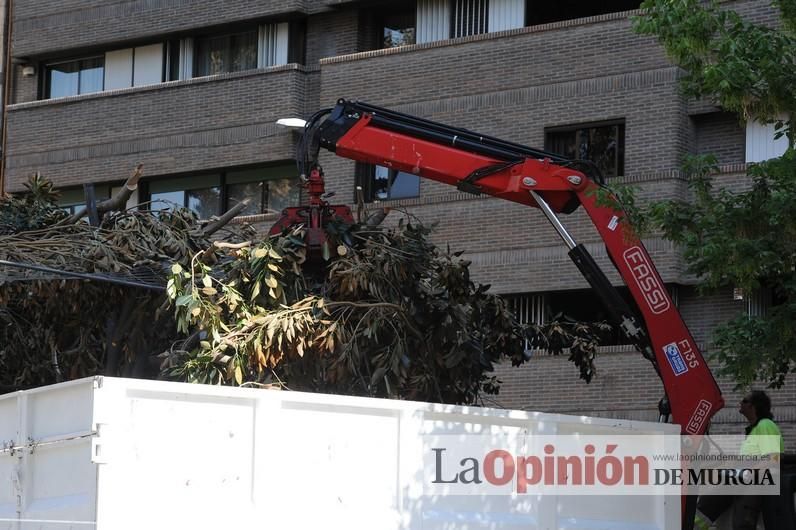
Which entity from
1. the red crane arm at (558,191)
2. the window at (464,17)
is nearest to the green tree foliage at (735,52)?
the red crane arm at (558,191)

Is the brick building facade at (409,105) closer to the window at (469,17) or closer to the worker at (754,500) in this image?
the window at (469,17)

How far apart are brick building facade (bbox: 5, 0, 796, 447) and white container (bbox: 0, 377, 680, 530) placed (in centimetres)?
1111

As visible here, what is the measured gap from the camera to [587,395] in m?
20.1

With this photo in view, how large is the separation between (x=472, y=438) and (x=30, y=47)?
2020 cm

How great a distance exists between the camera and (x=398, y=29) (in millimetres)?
A: 23484

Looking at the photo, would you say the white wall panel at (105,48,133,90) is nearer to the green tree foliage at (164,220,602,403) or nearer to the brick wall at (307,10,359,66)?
the brick wall at (307,10,359,66)

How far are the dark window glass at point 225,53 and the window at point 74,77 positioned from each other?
2.34 meters

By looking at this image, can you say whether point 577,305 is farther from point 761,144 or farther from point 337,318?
point 337,318

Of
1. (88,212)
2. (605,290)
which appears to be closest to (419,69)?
(88,212)

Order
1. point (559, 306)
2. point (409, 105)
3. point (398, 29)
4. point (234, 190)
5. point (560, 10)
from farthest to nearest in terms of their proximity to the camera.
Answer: point (234, 190), point (398, 29), point (560, 10), point (409, 105), point (559, 306)

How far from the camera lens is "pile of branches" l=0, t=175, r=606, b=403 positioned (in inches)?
481

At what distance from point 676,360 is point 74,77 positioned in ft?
57.7

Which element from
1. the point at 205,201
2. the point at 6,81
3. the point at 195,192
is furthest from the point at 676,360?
the point at 6,81

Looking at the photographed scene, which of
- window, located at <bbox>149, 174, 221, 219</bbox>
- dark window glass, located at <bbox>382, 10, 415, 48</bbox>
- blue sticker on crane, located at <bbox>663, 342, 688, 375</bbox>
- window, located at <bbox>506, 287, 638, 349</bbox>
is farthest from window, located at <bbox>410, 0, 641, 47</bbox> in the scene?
blue sticker on crane, located at <bbox>663, 342, 688, 375</bbox>
